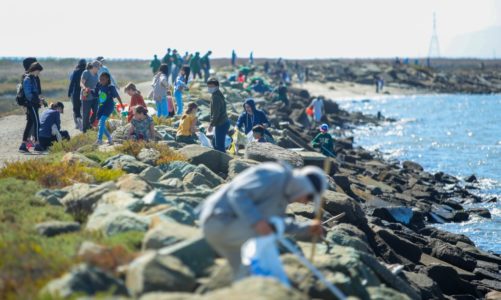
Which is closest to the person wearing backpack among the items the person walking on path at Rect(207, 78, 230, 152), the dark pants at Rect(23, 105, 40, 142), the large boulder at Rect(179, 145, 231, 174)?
the dark pants at Rect(23, 105, 40, 142)

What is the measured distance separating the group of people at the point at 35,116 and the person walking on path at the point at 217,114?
149 inches

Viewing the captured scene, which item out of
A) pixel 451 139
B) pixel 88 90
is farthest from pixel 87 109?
pixel 451 139

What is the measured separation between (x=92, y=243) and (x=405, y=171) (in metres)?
21.8

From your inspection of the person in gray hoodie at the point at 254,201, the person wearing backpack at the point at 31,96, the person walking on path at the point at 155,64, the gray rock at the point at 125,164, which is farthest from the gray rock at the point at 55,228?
the person walking on path at the point at 155,64

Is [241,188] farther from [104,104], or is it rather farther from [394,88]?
[394,88]

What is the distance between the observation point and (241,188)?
6.72m

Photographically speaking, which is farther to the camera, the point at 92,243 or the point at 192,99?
the point at 192,99

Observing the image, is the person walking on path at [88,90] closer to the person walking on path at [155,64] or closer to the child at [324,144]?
the child at [324,144]

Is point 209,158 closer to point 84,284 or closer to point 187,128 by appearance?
point 187,128

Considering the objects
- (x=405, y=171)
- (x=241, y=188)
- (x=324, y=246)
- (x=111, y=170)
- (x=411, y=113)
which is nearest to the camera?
(x=241, y=188)

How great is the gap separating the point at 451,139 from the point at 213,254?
3970 centimetres

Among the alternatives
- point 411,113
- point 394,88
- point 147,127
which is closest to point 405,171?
point 147,127

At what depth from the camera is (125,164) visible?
13.3 m

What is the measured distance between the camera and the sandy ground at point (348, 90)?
7481 centimetres
